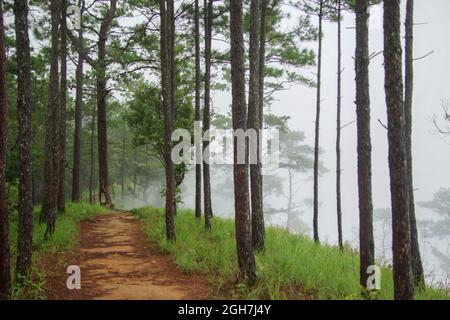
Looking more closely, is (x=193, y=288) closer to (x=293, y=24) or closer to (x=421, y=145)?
(x=293, y=24)

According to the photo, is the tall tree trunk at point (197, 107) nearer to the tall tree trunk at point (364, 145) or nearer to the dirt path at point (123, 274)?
the dirt path at point (123, 274)

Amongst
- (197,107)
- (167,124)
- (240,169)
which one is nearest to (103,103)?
(197,107)

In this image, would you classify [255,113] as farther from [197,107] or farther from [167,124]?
[197,107]

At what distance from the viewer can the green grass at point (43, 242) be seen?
22.0ft

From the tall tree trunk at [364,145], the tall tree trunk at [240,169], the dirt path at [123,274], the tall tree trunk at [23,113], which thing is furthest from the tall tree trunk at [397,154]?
the tall tree trunk at [23,113]

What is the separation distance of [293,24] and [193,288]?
1067cm

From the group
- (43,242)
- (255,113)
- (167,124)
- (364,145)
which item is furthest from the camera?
(167,124)

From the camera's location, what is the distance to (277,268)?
7.80m

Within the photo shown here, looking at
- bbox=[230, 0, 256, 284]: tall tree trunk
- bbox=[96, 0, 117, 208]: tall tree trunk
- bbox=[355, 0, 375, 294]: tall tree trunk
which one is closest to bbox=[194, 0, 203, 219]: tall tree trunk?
bbox=[96, 0, 117, 208]: tall tree trunk

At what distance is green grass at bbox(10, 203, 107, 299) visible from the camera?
6715 mm

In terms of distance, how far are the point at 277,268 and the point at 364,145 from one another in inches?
122

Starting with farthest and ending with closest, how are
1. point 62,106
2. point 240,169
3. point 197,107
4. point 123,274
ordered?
point 62,106 < point 197,107 < point 123,274 < point 240,169
